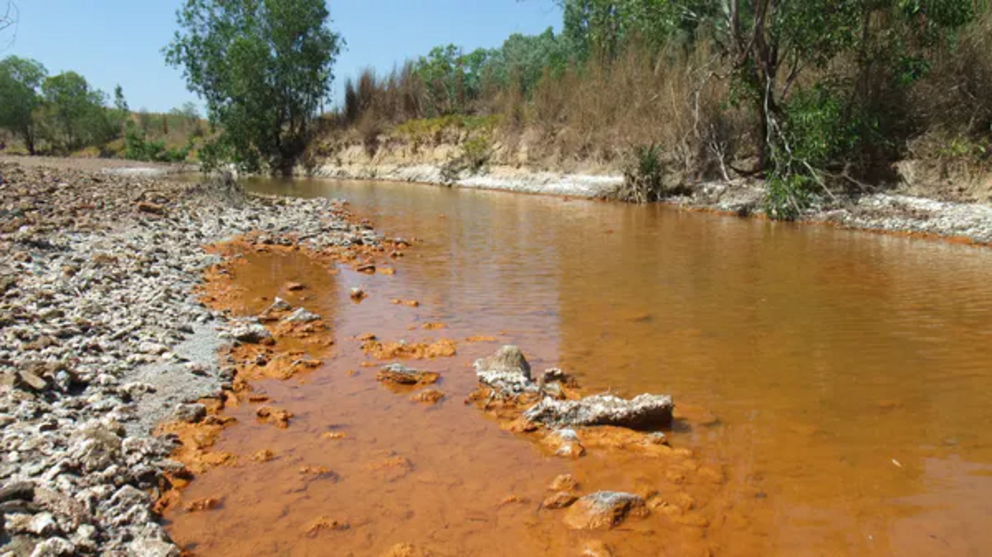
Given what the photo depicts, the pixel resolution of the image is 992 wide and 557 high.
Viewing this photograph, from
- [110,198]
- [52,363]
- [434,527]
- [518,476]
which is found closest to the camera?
[434,527]

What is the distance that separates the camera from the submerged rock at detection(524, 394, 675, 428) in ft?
12.6

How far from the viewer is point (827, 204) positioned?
1298 cm

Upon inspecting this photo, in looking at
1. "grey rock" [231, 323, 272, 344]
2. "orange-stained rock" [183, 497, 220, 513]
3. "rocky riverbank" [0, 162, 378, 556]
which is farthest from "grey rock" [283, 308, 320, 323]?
"orange-stained rock" [183, 497, 220, 513]

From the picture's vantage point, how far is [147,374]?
13.9 ft

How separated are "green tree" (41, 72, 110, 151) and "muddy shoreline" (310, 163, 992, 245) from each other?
3174cm

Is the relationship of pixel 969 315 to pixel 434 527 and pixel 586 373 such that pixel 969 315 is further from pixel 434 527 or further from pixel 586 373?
pixel 434 527

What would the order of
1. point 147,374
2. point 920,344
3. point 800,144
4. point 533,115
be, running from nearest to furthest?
1. point 147,374
2. point 920,344
3. point 800,144
4. point 533,115

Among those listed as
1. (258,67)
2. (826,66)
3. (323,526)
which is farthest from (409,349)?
(258,67)

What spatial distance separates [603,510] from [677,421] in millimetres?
1206

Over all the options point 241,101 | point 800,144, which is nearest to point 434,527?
point 800,144

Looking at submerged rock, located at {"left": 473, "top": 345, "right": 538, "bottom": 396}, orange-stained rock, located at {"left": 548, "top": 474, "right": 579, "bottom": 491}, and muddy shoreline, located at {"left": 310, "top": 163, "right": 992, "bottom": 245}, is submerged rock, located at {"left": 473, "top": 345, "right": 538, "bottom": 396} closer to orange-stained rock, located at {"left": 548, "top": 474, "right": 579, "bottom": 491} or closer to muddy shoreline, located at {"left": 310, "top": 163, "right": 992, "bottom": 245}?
orange-stained rock, located at {"left": 548, "top": 474, "right": 579, "bottom": 491}

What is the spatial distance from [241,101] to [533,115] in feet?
54.4

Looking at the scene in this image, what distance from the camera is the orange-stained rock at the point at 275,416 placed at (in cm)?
385

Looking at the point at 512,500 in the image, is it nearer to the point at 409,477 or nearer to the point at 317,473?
the point at 409,477
